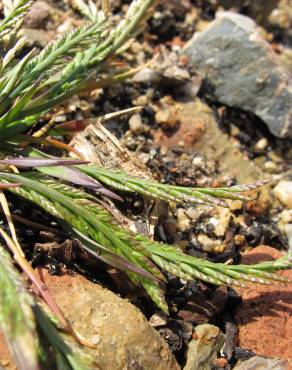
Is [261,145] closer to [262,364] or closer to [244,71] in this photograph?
[244,71]

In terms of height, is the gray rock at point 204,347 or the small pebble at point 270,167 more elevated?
the gray rock at point 204,347

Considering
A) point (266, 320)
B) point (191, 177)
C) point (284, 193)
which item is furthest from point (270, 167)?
point (266, 320)

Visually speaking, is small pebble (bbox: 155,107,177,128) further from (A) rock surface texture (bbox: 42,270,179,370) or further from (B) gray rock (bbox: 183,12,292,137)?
(A) rock surface texture (bbox: 42,270,179,370)

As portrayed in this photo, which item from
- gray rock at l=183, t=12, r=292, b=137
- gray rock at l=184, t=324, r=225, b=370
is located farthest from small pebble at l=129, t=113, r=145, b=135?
gray rock at l=184, t=324, r=225, b=370

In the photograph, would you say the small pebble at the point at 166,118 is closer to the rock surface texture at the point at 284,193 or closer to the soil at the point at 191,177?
the soil at the point at 191,177

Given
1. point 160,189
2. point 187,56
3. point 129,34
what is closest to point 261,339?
point 160,189

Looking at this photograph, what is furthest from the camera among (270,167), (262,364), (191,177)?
(270,167)

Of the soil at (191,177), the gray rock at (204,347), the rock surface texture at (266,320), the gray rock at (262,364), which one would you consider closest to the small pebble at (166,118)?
the soil at (191,177)
